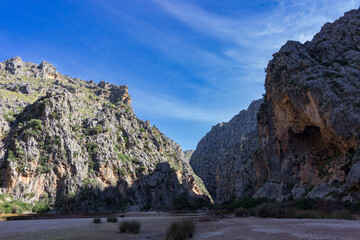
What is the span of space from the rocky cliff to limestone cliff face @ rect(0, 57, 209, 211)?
1531 inches

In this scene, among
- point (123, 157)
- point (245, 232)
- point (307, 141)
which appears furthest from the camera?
point (123, 157)

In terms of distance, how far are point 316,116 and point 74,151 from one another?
5589cm

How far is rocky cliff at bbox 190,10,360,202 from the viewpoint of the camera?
99.0ft

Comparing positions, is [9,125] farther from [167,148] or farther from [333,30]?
[333,30]

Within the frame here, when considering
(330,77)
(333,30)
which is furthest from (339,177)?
(333,30)

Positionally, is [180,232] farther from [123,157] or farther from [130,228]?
[123,157]

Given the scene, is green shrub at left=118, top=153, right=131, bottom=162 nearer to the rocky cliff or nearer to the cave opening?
the rocky cliff

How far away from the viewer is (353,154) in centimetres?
2919

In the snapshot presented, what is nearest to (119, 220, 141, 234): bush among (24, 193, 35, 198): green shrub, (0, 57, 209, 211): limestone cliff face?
(0, 57, 209, 211): limestone cliff face

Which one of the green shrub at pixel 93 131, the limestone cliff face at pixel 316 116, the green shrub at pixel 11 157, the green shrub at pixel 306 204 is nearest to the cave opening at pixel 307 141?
the limestone cliff face at pixel 316 116

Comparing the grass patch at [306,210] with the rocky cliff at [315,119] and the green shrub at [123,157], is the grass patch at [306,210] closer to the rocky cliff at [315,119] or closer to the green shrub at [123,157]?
the rocky cliff at [315,119]

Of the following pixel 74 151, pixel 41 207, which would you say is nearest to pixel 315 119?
pixel 41 207

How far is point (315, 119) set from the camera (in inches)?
1415

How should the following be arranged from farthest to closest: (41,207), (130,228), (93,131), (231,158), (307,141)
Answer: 1. (231,158)
2. (93,131)
3. (41,207)
4. (307,141)
5. (130,228)
